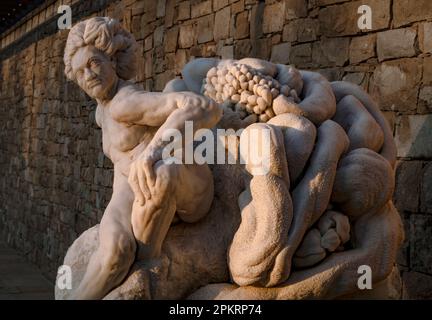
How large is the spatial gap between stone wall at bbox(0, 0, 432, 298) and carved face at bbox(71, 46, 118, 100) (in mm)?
1799

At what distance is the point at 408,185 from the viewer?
331 cm

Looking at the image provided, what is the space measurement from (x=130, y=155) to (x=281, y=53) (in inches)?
99.8

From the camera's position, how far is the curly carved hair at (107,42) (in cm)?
206

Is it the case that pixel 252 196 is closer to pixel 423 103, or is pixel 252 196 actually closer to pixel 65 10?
pixel 423 103

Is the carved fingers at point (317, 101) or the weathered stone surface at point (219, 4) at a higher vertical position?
the weathered stone surface at point (219, 4)

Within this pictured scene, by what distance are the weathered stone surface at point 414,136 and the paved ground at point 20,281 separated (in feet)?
13.8

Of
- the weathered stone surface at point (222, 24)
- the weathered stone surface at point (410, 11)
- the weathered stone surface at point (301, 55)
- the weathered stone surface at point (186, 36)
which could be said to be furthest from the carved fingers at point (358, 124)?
the weathered stone surface at point (186, 36)

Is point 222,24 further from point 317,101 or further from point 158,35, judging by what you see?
point 317,101

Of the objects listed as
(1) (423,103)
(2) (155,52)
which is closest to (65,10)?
(2) (155,52)

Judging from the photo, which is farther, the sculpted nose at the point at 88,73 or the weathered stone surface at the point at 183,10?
the weathered stone surface at the point at 183,10

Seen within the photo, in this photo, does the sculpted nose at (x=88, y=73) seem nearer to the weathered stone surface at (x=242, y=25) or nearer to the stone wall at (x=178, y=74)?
the stone wall at (x=178, y=74)

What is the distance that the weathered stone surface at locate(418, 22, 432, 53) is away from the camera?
323cm
